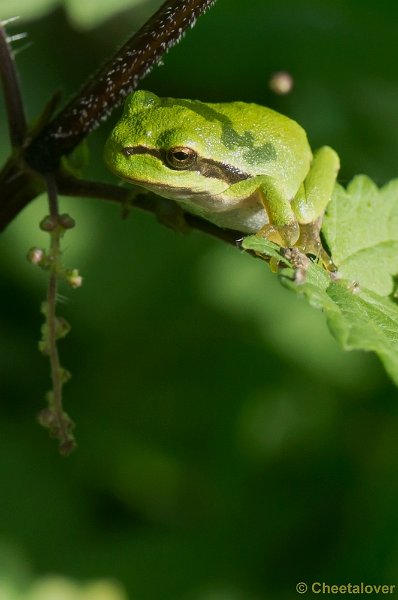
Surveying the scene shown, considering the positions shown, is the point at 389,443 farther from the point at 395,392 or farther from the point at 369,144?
the point at 369,144

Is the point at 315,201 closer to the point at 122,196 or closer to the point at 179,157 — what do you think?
the point at 179,157

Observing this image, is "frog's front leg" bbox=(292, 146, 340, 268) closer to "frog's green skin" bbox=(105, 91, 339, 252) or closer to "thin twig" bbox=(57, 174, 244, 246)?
"frog's green skin" bbox=(105, 91, 339, 252)

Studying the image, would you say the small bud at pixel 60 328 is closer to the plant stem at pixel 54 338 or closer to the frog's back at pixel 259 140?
the plant stem at pixel 54 338

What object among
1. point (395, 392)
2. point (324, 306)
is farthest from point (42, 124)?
point (395, 392)

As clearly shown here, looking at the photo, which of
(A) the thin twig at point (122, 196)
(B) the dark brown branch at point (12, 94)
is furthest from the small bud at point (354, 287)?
(B) the dark brown branch at point (12, 94)

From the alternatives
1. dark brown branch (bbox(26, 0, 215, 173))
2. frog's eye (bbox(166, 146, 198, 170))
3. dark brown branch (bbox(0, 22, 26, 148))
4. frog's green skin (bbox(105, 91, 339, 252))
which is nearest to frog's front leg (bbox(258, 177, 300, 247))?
frog's green skin (bbox(105, 91, 339, 252))

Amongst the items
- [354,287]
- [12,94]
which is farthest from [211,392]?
[12,94]
